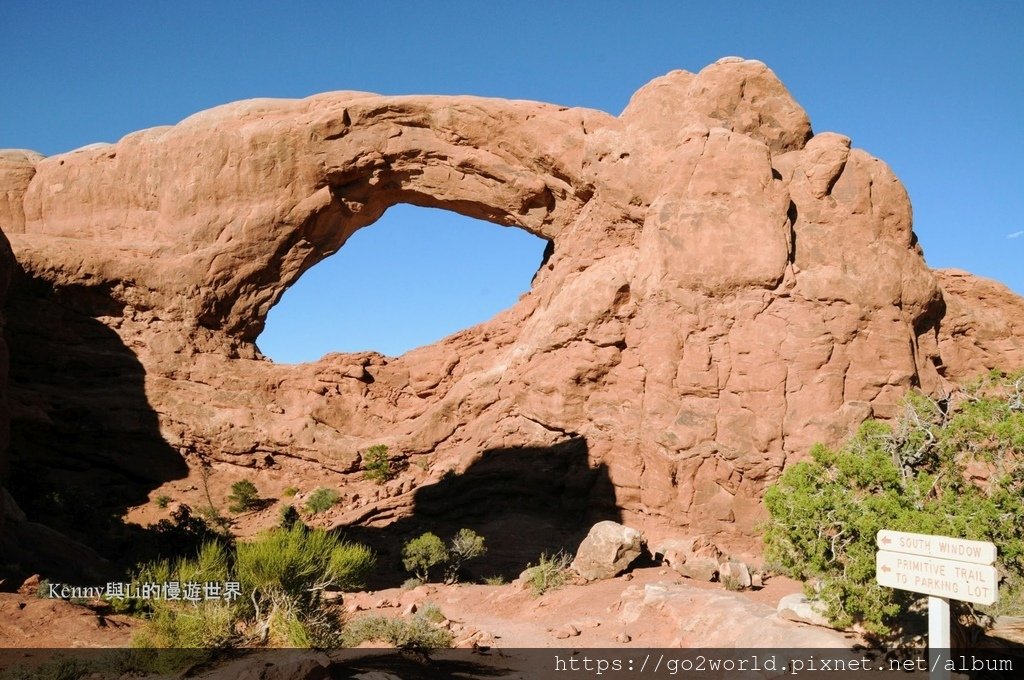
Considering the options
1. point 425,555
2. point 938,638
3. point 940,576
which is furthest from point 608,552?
point 940,576

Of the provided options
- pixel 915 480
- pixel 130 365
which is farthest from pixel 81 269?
pixel 915 480

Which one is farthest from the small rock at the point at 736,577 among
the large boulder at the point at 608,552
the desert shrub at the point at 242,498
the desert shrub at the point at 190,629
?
the desert shrub at the point at 242,498

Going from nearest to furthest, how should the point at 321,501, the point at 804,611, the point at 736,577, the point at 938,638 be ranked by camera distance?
the point at 938,638
the point at 804,611
the point at 736,577
the point at 321,501

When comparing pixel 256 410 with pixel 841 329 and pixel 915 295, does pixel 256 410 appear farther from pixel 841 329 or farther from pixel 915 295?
pixel 915 295

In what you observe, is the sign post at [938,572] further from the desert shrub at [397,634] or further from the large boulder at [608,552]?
the large boulder at [608,552]

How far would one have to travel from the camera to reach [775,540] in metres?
10.6

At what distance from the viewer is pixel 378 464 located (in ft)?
81.3

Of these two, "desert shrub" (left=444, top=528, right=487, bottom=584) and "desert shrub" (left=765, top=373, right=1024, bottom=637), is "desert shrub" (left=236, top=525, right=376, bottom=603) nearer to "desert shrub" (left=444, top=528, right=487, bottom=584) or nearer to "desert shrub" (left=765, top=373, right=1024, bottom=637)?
"desert shrub" (left=765, top=373, right=1024, bottom=637)

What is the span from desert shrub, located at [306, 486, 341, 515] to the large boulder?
31.5 feet

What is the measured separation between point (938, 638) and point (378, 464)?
19.3m

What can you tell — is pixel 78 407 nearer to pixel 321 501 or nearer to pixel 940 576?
pixel 321 501

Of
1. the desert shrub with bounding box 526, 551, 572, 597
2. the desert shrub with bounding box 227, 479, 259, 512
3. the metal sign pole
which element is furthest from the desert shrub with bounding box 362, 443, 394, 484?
the metal sign pole

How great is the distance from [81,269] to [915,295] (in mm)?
23890

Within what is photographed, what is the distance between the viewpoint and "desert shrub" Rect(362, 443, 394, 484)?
2469 cm
